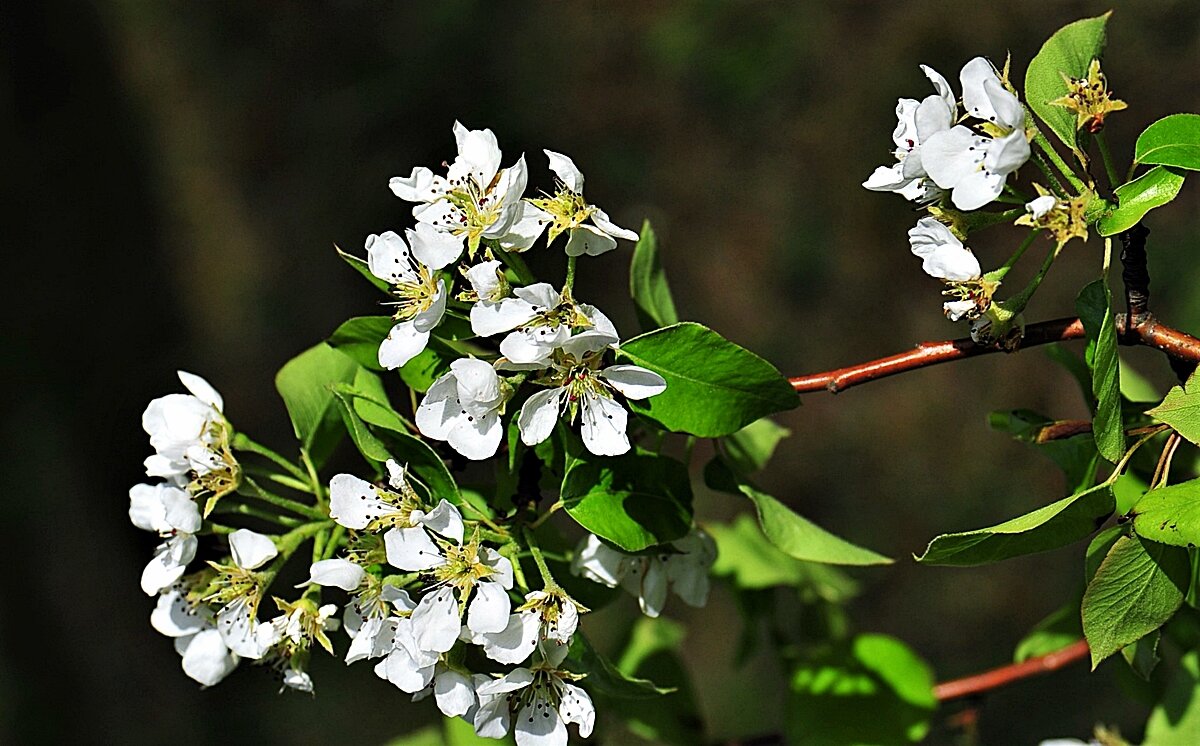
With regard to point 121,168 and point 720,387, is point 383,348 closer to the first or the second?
point 720,387

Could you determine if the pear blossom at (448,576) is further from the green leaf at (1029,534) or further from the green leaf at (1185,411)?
the green leaf at (1185,411)

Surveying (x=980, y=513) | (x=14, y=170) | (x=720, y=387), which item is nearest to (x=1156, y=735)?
(x=720, y=387)

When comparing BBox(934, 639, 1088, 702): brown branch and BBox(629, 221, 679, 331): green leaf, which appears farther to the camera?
BBox(934, 639, 1088, 702): brown branch

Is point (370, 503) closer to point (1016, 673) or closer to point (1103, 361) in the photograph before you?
point (1103, 361)

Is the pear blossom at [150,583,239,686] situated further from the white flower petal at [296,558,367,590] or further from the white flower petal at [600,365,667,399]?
the white flower petal at [600,365,667,399]

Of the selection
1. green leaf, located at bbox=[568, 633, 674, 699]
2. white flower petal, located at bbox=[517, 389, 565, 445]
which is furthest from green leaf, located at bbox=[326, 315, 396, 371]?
green leaf, located at bbox=[568, 633, 674, 699]

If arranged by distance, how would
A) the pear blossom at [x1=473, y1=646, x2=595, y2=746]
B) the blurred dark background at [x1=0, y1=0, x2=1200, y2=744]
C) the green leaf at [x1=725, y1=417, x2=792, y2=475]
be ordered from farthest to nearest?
the blurred dark background at [x1=0, y1=0, x2=1200, y2=744], the green leaf at [x1=725, y1=417, x2=792, y2=475], the pear blossom at [x1=473, y1=646, x2=595, y2=746]
